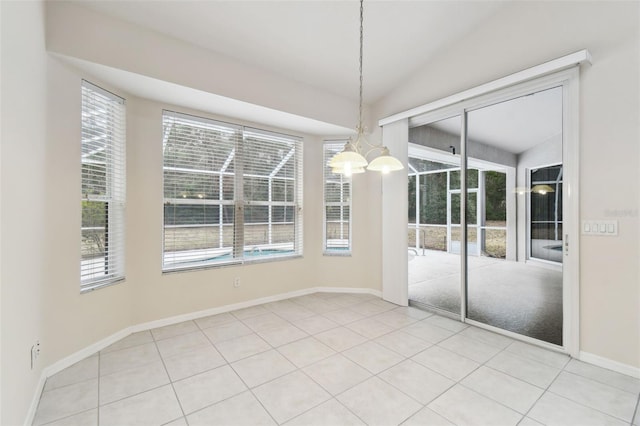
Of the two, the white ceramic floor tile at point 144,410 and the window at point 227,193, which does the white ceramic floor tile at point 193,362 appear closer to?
the white ceramic floor tile at point 144,410

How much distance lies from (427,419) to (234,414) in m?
1.24

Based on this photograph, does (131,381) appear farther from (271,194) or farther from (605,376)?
(605,376)

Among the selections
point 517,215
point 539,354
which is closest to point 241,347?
point 539,354

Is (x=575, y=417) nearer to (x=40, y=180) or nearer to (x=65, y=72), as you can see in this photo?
(x=40, y=180)

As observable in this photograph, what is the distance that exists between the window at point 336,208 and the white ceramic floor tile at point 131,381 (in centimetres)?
282

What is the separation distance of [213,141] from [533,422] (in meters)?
3.97

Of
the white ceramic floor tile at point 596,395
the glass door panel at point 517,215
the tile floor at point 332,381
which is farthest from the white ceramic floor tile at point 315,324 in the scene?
the white ceramic floor tile at point 596,395

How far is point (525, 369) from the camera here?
2.35 metres

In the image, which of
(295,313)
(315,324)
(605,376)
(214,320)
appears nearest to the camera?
(605,376)

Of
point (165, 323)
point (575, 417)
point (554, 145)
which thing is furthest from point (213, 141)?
point (575, 417)

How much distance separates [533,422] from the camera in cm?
176

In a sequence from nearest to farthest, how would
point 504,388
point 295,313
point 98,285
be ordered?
1. point 504,388
2. point 98,285
3. point 295,313

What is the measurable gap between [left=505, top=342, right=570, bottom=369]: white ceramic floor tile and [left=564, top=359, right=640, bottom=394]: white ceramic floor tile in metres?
0.06

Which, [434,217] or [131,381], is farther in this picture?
[434,217]
